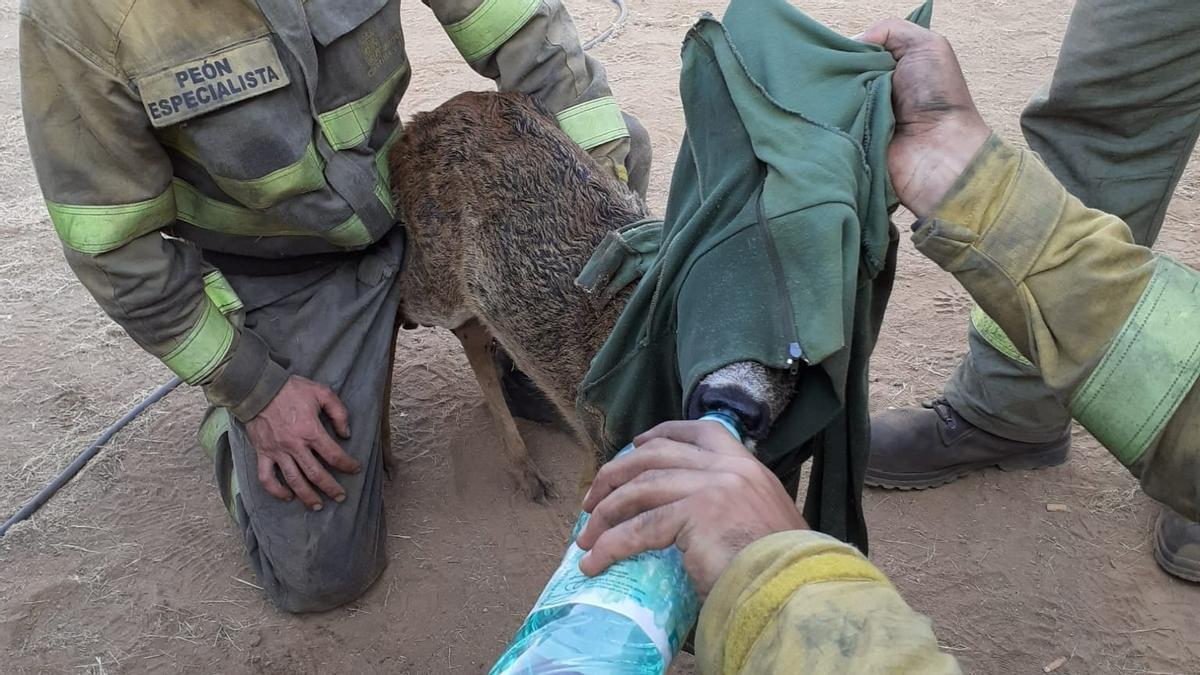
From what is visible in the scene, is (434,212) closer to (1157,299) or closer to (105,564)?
(105,564)

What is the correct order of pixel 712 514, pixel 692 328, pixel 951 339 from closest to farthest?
pixel 712 514, pixel 692 328, pixel 951 339

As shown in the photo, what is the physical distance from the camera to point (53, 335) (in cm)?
498

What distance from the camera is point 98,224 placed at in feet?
10.1

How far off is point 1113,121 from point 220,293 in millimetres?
3195

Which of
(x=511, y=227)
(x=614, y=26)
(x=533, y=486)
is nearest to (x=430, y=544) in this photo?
(x=533, y=486)

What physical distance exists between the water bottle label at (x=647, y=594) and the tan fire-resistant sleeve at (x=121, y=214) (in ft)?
6.94

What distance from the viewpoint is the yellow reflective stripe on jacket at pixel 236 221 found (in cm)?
346

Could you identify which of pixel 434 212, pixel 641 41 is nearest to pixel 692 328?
pixel 434 212

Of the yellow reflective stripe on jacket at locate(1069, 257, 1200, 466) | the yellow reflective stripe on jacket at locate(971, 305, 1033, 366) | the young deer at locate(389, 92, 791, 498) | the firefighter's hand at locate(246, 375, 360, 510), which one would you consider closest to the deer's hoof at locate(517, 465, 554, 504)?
the young deer at locate(389, 92, 791, 498)

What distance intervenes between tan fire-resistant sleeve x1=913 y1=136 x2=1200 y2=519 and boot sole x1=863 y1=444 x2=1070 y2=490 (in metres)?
1.73

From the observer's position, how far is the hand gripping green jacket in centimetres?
295

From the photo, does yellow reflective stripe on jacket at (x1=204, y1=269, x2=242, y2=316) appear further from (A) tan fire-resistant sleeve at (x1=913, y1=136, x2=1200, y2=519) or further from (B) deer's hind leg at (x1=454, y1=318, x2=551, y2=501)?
(A) tan fire-resistant sleeve at (x1=913, y1=136, x2=1200, y2=519)

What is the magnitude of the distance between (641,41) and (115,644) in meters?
5.89

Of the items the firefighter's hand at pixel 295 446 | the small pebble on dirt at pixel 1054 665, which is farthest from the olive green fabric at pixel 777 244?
the firefighter's hand at pixel 295 446
